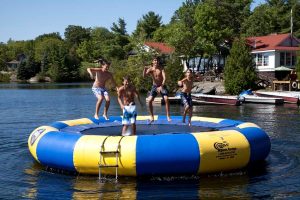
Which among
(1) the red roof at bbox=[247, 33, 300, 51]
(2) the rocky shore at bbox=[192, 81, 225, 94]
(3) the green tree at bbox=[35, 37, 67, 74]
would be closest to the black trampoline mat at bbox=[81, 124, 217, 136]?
(2) the rocky shore at bbox=[192, 81, 225, 94]

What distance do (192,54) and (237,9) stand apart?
19287mm

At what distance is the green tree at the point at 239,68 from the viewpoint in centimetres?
3909

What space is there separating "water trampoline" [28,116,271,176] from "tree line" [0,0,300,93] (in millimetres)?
28101

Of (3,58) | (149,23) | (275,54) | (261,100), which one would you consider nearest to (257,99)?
(261,100)

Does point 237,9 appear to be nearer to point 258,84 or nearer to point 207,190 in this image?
point 258,84

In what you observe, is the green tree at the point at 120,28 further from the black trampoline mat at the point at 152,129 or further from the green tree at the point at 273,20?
the black trampoline mat at the point at 152,129

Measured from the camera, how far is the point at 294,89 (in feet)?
132

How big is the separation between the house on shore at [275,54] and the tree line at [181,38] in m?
3.23

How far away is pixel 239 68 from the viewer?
129 feet

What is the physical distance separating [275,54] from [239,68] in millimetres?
9575

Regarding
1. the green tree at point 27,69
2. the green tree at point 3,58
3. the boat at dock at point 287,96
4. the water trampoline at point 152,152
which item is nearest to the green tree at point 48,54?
the green tree at point 27,69

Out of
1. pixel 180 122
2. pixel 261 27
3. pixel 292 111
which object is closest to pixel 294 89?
pixel 292 111

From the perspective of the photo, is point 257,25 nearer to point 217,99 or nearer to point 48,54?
A: point 217,99

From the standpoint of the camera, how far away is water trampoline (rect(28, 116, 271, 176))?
10977 mm
